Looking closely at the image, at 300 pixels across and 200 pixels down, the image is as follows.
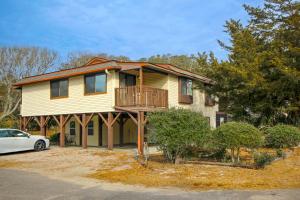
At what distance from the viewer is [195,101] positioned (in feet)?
76.1

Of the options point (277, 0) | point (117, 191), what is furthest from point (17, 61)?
point (117, 191)

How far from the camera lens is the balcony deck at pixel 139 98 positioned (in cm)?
1698

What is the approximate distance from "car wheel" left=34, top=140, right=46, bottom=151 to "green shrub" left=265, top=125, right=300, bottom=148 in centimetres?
1262

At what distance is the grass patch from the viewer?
8.55 metres

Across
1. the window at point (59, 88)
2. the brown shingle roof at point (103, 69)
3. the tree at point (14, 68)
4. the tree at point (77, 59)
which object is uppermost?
the tree at point (77, 59)

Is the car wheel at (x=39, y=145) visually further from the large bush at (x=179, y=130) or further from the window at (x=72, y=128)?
the large bush at (x=179, y=130)

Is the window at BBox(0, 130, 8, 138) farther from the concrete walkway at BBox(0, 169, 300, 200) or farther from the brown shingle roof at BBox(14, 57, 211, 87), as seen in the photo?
the concrete walkway at BBox(0, 169, 300, 200)

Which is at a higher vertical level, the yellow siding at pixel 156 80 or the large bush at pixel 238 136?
the yellow siding at pixel 156 80

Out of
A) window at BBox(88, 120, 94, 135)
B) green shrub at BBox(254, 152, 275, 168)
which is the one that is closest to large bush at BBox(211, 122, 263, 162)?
green shrub at BBox(254, 152, 275, 168)

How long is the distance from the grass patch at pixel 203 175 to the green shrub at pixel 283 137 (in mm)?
3062

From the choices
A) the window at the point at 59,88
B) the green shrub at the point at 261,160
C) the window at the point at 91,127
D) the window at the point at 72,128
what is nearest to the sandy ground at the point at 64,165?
the green shrub at the point at 261,160

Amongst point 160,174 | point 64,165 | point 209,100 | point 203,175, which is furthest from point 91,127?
point 203,175

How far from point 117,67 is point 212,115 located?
1106 centimetres

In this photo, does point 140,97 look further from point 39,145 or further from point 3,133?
point 3,133
